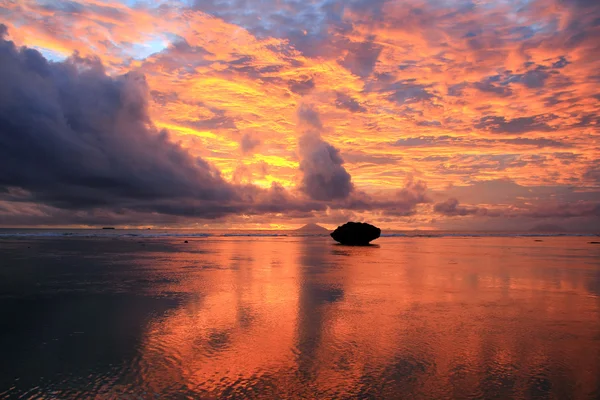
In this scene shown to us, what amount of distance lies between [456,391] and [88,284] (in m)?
18.8

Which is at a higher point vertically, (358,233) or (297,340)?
(358,233)

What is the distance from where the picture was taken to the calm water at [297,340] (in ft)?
25.5

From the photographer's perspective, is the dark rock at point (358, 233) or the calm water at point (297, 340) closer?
the calm water at point (297, 340)

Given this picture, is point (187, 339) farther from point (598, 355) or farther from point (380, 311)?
point (598, 355)

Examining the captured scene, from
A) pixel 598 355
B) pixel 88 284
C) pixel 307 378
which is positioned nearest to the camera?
pixel 307 378

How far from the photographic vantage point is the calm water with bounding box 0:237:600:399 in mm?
7781

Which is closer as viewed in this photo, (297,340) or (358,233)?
(297,340)

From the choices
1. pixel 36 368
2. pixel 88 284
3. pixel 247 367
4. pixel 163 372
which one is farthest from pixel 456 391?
pixel 88 284

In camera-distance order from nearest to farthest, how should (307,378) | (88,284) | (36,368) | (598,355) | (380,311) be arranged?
(307,378) < (36,368) < (598,355) < (380,311) < (88,284)

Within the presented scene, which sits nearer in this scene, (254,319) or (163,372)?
(163,372)

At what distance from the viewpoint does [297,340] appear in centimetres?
1087

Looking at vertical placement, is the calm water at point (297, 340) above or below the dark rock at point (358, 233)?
below

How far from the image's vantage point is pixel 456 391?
757cm

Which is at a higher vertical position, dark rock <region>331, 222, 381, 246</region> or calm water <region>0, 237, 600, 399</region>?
dark rock <region>331, 222, 381, 246</region>
